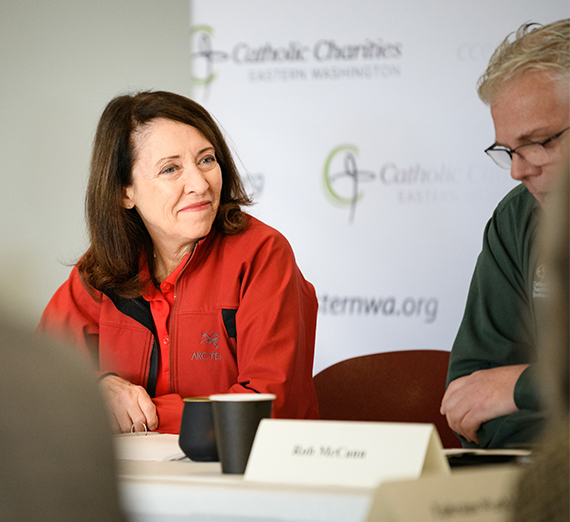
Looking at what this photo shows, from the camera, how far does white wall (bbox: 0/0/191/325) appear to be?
310 centimetres

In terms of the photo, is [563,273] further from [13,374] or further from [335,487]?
[335,487]

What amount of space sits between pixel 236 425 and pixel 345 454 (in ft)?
0.53

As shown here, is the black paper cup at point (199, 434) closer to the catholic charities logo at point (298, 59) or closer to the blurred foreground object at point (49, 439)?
the blurred foreground object at point (49, 439)

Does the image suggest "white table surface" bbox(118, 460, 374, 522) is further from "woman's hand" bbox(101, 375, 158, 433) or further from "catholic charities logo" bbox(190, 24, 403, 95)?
"catholic charities logo" bbox(190, 24, 403, 95)

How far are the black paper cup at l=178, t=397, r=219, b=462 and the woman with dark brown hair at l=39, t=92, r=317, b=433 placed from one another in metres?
0.54

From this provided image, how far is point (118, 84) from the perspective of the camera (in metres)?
3.09

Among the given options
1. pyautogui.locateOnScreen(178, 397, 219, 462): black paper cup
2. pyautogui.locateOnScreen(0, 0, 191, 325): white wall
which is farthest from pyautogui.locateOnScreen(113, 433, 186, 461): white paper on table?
pyautogui.locateOnScreen(0, 0, 191, 325): white wall

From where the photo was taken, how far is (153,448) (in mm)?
1035

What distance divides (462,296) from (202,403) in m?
1.84

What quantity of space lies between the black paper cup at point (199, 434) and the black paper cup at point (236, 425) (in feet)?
0.32

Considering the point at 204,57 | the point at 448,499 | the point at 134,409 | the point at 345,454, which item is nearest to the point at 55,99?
the point at 204,57

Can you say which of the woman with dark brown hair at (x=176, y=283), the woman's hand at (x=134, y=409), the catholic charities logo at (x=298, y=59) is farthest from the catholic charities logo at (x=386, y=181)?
the woman's hand at (x=134, y=409)

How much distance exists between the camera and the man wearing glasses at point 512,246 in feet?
4.38

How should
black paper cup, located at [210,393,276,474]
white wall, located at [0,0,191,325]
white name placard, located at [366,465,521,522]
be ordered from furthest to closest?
white wall, located at [0,0,191,325] → black paper cup, located at [210,393,276,474] → white name placard, located at [366,465,521,522]
